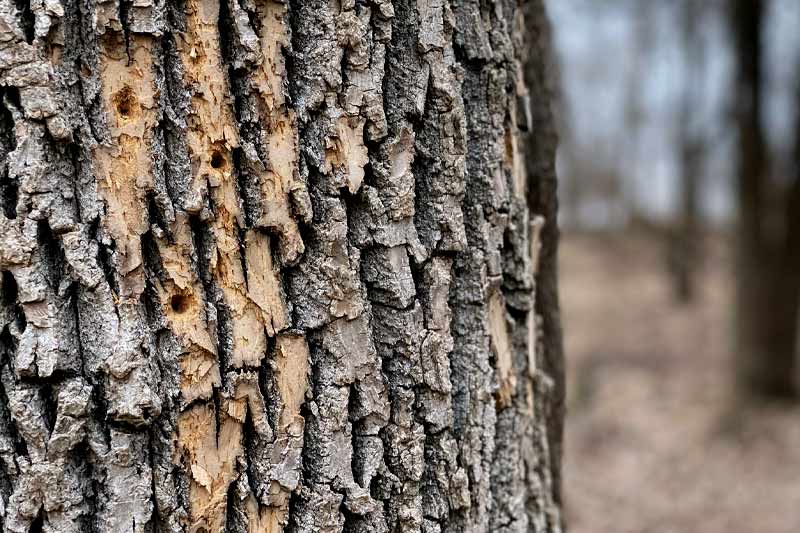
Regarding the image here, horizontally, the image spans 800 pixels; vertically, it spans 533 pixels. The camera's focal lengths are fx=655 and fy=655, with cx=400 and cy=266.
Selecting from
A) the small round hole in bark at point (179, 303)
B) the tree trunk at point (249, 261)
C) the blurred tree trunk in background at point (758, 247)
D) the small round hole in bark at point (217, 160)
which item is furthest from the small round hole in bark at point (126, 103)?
the blurred tree trunk in background at point (758, 247)

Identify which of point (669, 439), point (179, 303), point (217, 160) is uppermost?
point (217, 160)

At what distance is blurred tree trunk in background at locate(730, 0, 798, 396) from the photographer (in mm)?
6148

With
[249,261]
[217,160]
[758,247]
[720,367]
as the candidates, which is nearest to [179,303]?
[249,261]

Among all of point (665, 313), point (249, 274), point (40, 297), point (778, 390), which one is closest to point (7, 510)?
point (40, 297)

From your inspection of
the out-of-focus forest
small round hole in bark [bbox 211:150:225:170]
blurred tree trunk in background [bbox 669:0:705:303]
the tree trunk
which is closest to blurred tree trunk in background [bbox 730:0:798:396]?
the out-of-focus forest

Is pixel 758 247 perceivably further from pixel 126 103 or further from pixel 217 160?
pixel 126 103

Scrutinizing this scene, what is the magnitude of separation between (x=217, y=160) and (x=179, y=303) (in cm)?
22

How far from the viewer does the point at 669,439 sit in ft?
20.7

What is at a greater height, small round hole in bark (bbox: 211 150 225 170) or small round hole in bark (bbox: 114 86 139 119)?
small round hole in bark (bbox: 114 86 139 119)

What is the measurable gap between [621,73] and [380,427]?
69.6 feet

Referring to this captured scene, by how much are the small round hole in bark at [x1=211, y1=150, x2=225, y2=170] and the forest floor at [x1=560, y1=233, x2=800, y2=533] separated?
15.2 ft

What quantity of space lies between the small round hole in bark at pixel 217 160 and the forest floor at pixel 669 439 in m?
4.64

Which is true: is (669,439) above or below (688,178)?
below

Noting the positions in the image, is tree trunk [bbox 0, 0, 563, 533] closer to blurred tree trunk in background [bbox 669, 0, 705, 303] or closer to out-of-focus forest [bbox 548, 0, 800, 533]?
out-of-focus forest [bbox 548, 0, 800, 533]
